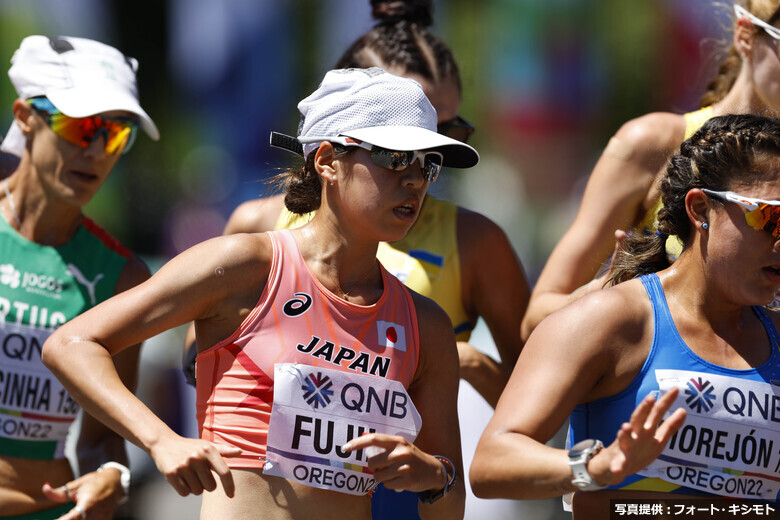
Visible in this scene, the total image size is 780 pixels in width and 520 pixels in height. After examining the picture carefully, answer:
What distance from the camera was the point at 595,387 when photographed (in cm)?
276

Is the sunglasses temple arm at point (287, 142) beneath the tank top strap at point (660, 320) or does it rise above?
above

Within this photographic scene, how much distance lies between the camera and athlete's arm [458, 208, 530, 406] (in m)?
3.81

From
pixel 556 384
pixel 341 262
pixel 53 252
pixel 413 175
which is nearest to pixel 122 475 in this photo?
pixel 53 252

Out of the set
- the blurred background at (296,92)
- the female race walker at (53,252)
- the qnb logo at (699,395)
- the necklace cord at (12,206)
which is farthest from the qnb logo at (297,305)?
the blurred background at (296,92)

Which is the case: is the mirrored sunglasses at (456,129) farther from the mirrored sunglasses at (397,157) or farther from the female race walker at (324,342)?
the mirrored sunglasses at (397,157)

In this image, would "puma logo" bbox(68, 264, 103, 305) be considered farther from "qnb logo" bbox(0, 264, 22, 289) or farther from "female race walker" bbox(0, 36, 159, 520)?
"qnb logo" bbox(0, 264, 22, 289)

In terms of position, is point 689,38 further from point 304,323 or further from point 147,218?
point 304,323

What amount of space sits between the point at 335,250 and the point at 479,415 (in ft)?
8.73

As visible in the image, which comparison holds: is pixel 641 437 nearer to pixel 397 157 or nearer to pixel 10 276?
pixel 397 157

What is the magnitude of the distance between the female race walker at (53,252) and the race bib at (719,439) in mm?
2086

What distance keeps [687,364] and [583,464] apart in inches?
20.0

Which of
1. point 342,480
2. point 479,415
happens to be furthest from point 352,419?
point 479,415

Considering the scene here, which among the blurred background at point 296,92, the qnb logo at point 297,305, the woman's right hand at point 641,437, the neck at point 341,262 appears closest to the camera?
the woman's right hand at point 641,437

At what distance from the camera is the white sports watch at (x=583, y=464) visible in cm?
242
